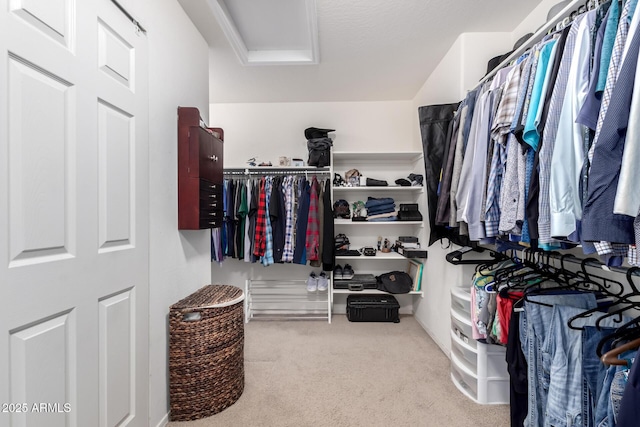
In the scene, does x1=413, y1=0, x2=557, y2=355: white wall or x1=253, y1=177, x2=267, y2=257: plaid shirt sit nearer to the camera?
x1=413, y1=0, x2=557, y2=355: white wall

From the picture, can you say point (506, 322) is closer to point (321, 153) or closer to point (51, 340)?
point (51, 340)

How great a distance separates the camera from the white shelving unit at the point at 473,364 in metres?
1.55

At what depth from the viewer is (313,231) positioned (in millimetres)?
2555

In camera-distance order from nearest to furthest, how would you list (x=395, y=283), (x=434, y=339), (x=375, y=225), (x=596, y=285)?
(x=596, y=285), (x=434, y=339), (x=395, y=283), (x=375, y=225)

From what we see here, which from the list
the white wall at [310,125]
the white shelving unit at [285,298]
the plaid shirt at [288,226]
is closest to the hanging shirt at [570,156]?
the plaid shirt at [288,226]

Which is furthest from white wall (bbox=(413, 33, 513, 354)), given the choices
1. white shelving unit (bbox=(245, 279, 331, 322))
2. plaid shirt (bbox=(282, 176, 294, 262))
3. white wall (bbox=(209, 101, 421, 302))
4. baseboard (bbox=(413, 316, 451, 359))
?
plaid shirt (bbox=(282, 176, 294, 262))

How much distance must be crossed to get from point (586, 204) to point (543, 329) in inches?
24.3

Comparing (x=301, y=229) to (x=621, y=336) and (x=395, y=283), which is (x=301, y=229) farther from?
(x=621, y=336)

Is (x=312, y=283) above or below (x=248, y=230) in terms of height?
below

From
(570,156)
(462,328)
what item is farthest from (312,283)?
(570,156)

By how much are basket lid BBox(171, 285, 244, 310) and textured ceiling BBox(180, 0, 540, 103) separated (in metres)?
1.73

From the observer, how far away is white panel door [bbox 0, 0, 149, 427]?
741 mm

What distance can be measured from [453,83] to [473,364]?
77.2 inches

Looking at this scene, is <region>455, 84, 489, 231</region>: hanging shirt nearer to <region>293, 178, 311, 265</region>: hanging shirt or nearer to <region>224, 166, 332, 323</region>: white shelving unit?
<region>293, 178, 311, 265</region>: hanging shirt
